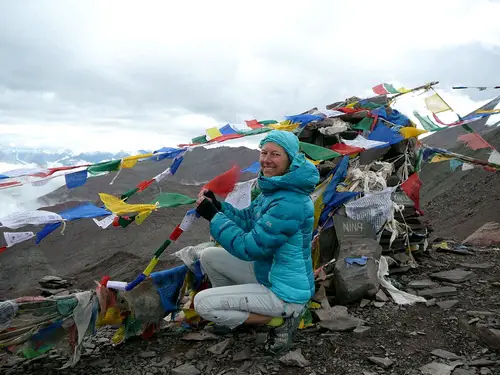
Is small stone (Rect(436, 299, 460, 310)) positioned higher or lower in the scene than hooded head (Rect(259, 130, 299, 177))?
lower

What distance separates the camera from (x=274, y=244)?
3.32 metres

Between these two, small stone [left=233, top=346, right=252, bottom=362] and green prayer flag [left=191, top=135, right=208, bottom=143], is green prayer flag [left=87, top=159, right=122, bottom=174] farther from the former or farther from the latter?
small stone [left=233, top=346, right=252, bottom=362]

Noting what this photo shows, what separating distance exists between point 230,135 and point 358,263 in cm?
256

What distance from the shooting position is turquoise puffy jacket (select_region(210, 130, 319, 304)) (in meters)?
3.33

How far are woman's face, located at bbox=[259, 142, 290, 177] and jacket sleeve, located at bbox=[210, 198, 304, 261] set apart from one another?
0.30m

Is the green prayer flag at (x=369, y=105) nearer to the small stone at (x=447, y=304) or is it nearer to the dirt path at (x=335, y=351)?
the small stone at (x=447, y=304)

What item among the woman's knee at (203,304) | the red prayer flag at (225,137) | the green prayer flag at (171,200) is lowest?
the woman's knee at (203,304)

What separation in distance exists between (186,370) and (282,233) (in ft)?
4.89

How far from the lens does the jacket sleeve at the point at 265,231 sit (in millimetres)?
3306

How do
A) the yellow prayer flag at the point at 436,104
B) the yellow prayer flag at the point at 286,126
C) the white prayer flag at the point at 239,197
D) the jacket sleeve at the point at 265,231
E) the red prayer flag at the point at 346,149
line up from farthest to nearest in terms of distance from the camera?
1. the yellow prayer flag at the point at 436,104
2. the yellow prayer flag at the point at 286,126
3. the red prayer flag at the point at 346,149
4. the white prayer flag at the point at 239,197
5. the jacket sleeve at the point at 265,231

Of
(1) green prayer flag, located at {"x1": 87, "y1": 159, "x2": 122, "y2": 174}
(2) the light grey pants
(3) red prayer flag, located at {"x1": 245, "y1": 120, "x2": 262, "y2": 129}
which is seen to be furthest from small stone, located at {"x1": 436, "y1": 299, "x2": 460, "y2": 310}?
(1) green prayer flag, located at {"x1": 87, "y1": 159, "x2": 122, "y2": 174}

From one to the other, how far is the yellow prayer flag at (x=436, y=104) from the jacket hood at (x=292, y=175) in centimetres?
482

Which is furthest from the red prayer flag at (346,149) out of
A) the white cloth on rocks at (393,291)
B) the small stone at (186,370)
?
the small stone at (186,370)

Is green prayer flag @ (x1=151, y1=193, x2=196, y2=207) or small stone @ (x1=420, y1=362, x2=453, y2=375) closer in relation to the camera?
small stone @ (x1=420, y1=362, x2=453, y2=375)
